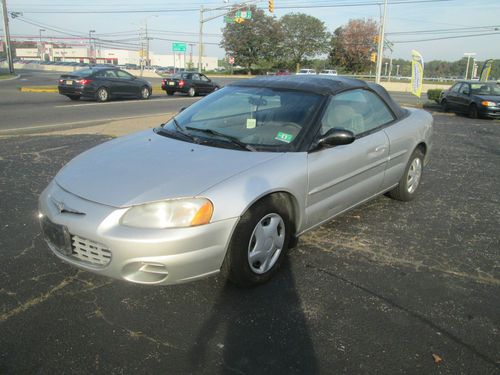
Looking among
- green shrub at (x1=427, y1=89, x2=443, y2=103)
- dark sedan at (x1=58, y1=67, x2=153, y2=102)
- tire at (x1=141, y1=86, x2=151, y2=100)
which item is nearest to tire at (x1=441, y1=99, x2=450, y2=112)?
green shrub at (x1=427, y1=89, x2=443, y2=103)

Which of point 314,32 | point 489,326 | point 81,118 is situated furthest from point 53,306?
point 314,32

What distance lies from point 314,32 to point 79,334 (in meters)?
78.5

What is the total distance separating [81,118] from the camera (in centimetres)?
1255

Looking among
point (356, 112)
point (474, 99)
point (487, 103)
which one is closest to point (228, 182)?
point (356, 112)

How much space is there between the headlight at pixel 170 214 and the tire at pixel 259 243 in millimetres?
291

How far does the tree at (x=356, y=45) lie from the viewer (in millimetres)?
A: 65062

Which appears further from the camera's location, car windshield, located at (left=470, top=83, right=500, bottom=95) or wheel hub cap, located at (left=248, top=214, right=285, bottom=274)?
car windshield, located at (left=470, top=83, right=500, bottom=95)

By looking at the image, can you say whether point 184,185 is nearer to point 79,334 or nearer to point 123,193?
point 123,193

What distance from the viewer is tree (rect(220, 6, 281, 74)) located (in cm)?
6956

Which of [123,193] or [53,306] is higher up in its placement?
[123,193]

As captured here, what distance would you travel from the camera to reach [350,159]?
3842 mm

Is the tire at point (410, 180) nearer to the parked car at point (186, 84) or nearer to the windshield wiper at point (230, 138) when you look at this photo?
the windshield wiper at point (230, 138)

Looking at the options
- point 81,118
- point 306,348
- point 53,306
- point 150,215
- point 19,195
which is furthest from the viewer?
point 81,118

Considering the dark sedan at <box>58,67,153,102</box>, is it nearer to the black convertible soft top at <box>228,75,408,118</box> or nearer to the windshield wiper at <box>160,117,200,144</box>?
the black convertible soft top at <box>228,75,408,118</box>
